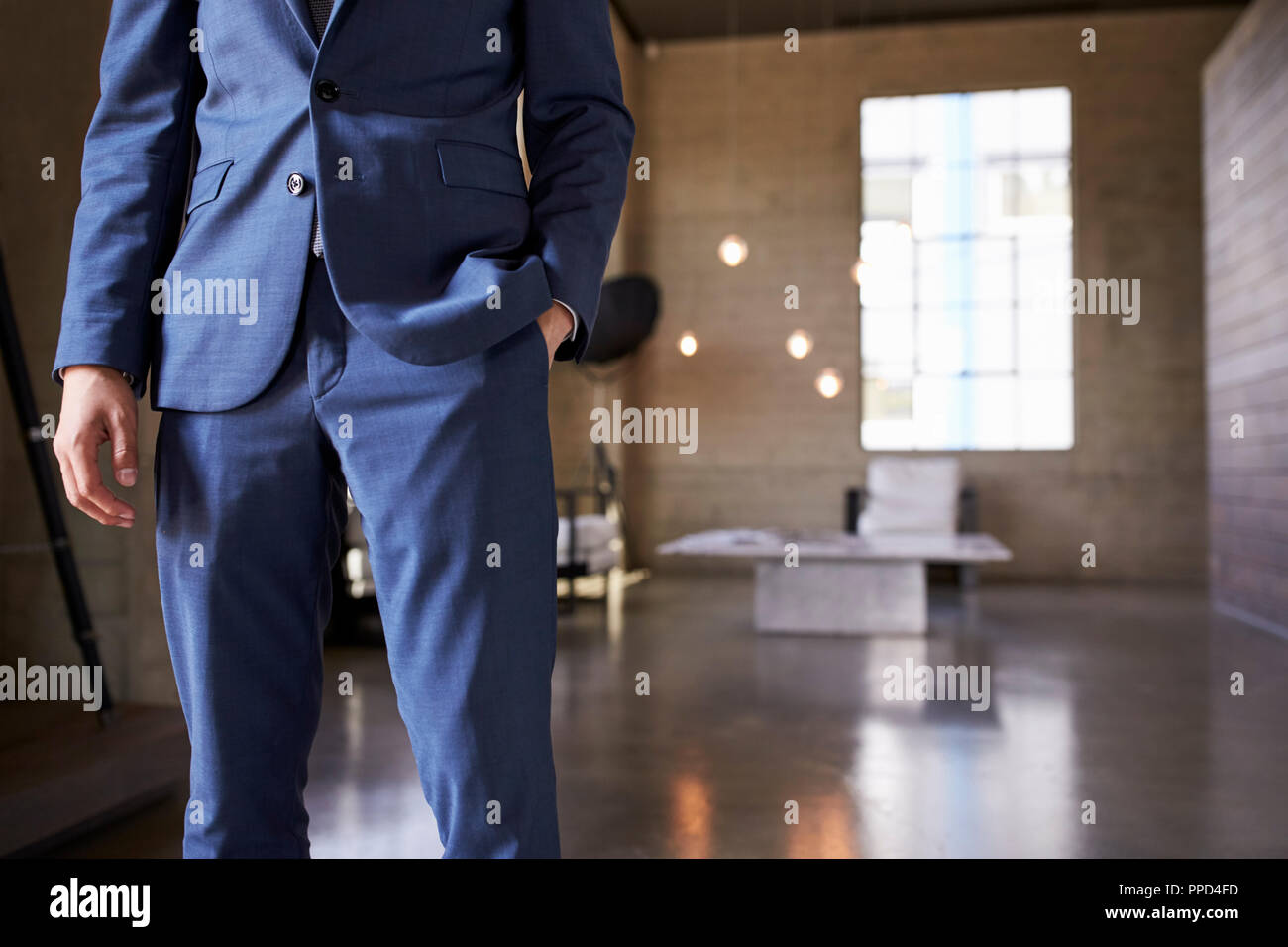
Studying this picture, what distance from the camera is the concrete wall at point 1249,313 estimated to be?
5301 mm

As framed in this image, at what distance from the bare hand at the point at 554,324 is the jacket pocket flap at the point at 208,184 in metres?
0.33

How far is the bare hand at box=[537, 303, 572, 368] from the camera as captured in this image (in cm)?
95

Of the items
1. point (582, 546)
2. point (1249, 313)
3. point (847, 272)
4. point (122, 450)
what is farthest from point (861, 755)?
point (847, 272)

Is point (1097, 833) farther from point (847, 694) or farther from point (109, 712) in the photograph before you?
point (109, 712)

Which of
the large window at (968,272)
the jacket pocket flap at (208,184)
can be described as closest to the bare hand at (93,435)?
the jacket pocket flap at (208,184)

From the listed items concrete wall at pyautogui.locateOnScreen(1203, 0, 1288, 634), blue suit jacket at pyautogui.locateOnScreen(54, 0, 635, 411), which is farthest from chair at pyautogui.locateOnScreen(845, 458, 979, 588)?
blue suit jacket at pyautogui.locateOnScreen(54, 0, 635, 411)

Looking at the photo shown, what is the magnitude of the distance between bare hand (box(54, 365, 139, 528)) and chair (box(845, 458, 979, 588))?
6745 millimetres

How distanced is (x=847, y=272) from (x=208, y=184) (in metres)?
8.17

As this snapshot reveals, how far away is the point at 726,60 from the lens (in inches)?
352

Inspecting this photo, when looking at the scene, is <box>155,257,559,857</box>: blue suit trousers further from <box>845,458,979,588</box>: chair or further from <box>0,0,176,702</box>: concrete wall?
<box>845,458,979,588</box>: chair

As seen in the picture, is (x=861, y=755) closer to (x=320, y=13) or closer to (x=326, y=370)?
(x=326, y=370)

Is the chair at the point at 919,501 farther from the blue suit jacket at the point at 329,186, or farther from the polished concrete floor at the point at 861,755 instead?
the blue suit jacket at the point at 329,186
